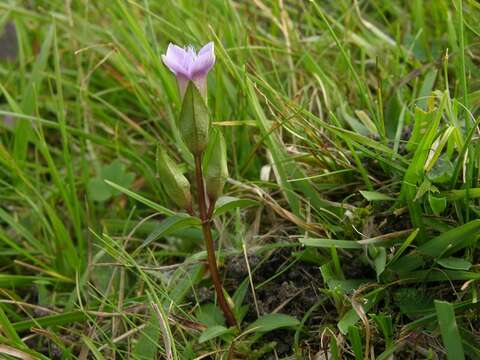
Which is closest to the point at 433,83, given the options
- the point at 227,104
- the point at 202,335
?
the point at 227,104

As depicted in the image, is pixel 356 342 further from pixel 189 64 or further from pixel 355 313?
pixel 189 64

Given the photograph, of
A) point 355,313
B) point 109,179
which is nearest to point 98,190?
point 109,179

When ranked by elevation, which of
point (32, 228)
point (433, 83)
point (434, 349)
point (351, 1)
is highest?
point (351, 1)

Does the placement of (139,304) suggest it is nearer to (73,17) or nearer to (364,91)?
(364,91)

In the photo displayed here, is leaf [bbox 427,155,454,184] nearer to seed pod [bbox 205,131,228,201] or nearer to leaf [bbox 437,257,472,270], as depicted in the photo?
leaf [bbox 437,257,472,270]

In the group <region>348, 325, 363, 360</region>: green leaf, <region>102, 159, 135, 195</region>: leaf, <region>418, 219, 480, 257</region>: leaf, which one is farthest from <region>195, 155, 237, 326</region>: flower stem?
<region>102, 159, 135, 195</region>: leaf

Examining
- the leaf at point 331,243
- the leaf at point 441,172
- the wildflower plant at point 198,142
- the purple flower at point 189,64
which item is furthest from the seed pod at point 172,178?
the leaf at point 441,172

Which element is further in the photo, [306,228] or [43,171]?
[43,171]
